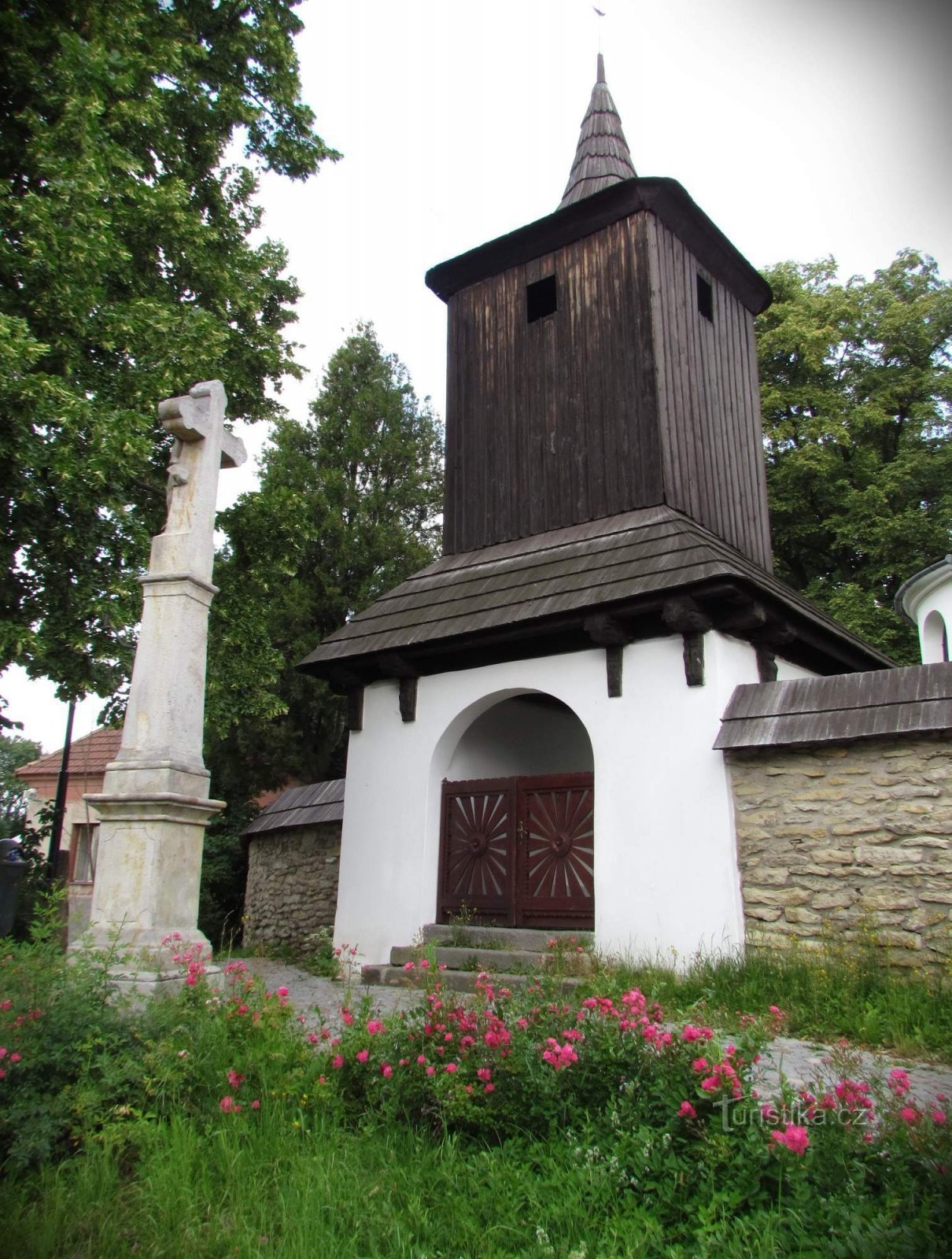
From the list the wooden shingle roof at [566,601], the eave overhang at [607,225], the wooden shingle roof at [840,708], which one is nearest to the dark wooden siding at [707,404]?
the eave overhang at [607,225]

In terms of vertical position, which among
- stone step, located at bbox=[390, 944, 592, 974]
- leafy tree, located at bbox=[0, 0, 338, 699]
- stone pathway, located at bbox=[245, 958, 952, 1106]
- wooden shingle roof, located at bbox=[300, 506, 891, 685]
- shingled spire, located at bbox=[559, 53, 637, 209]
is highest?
Answer: shingled spire, located at bbox=[559, 53, 637, 209]

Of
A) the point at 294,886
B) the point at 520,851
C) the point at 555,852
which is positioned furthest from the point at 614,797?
the point at 294,886

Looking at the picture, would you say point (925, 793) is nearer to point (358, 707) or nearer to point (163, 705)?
point (163, 705)

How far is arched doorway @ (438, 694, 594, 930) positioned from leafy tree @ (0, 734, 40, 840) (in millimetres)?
4274

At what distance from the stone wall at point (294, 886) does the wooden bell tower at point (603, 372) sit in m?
3.82

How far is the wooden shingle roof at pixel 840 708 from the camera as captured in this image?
21.7 ft

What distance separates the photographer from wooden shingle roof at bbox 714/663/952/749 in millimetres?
6605

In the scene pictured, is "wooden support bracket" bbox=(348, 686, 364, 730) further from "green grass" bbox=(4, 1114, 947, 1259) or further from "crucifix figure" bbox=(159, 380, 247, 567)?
"green grass" bbox=(4, 1114, 947, 1259)

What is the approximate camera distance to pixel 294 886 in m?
11.8

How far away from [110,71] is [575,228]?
4800 mm

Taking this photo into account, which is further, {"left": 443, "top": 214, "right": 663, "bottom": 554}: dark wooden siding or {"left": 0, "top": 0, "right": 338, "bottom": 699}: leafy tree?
{"left": 443, "top": 214, "right": 663, "bottom": 554}: dark wooden siding

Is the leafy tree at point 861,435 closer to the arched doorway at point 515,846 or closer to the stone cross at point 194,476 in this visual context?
Result: the arched doorway at point 515,846

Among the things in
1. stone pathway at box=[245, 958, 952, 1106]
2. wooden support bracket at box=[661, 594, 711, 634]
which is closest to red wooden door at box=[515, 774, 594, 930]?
stone pathway at box=[245, 958, 952, 1106]

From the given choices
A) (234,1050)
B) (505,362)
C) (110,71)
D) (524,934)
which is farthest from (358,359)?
(234,1050)
